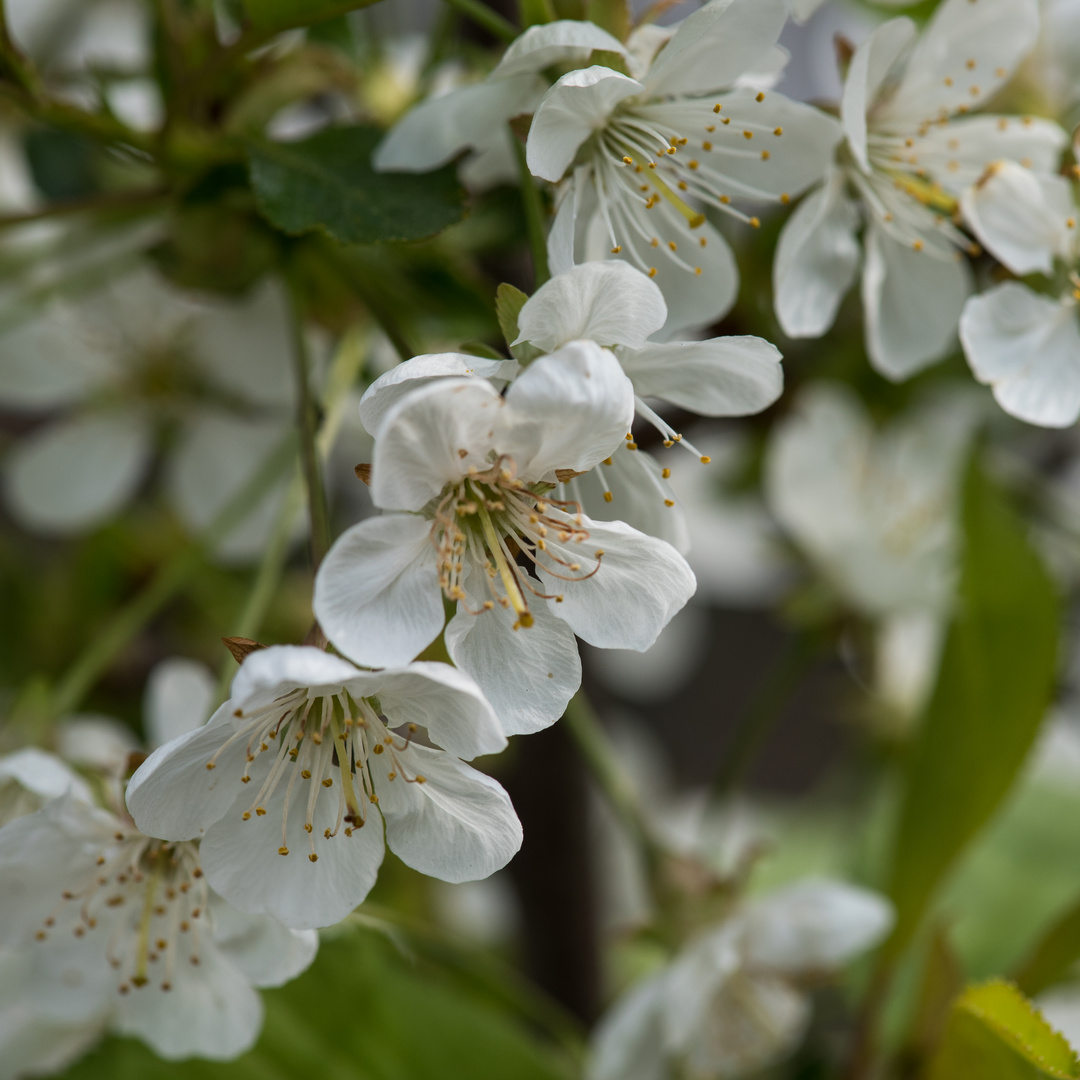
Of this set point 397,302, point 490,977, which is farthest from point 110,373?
point 490,977

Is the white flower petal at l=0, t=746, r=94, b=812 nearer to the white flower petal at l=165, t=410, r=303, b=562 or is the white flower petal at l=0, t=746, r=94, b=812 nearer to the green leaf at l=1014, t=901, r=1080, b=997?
the white flower petal at l=165, t=410, r=303, b=562

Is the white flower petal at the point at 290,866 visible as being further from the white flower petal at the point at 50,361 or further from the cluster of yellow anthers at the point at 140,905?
the white flower petal at the point at 50,361

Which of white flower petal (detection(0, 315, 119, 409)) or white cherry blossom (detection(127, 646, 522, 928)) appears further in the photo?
white flower petal (detection(0, 315, 119, 409))

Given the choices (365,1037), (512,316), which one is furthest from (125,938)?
(512,316)

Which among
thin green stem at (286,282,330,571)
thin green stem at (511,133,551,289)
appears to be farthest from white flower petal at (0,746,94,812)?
thin green stem at (511,133,551,289)

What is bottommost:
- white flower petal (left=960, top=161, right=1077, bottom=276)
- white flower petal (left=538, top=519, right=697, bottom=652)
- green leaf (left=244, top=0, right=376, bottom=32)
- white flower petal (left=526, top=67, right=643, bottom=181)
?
white flower petal (left=538, top=519, right=697, bottom=652)

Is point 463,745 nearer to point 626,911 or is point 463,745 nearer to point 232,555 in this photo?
point 232,555
